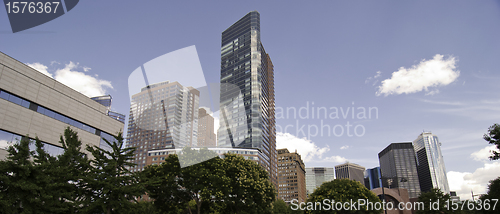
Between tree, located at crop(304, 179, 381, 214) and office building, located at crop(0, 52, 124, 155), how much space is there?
1360 inches

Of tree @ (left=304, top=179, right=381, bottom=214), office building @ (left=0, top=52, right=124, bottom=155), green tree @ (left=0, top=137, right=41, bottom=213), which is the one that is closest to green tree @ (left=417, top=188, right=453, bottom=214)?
tree @ (left=304, top=179, right=381, bottom=214)

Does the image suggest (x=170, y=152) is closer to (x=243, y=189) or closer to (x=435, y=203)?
(x=243, y=189)

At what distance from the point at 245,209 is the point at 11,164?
25560mm

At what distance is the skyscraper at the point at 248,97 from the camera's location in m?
168

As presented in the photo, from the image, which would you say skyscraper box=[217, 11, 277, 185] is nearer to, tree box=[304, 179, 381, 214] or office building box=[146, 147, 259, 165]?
office building box=[146, 147, 259, 165]

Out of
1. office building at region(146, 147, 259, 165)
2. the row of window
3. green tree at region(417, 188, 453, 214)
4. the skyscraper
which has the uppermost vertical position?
the skyscraper

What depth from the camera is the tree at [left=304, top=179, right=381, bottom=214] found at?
3155cm

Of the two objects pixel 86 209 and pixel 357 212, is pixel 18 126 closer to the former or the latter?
pixel 86 209

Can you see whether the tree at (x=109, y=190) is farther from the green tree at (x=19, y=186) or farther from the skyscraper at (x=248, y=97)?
the skyscraper at (x=248, y=97)

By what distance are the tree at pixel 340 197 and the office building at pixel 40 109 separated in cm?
3455

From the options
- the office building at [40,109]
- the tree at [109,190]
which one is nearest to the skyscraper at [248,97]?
the office building at [40,109]

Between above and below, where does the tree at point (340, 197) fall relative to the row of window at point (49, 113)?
below

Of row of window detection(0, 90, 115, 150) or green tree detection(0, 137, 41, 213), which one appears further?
row of window detection(0, 90, 115, 150)

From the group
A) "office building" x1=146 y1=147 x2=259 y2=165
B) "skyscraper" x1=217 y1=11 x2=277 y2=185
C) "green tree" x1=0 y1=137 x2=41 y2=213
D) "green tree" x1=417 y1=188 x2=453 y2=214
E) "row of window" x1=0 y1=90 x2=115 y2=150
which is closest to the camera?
"green tree" x1=0 y1=137 x2=41 y2=213
